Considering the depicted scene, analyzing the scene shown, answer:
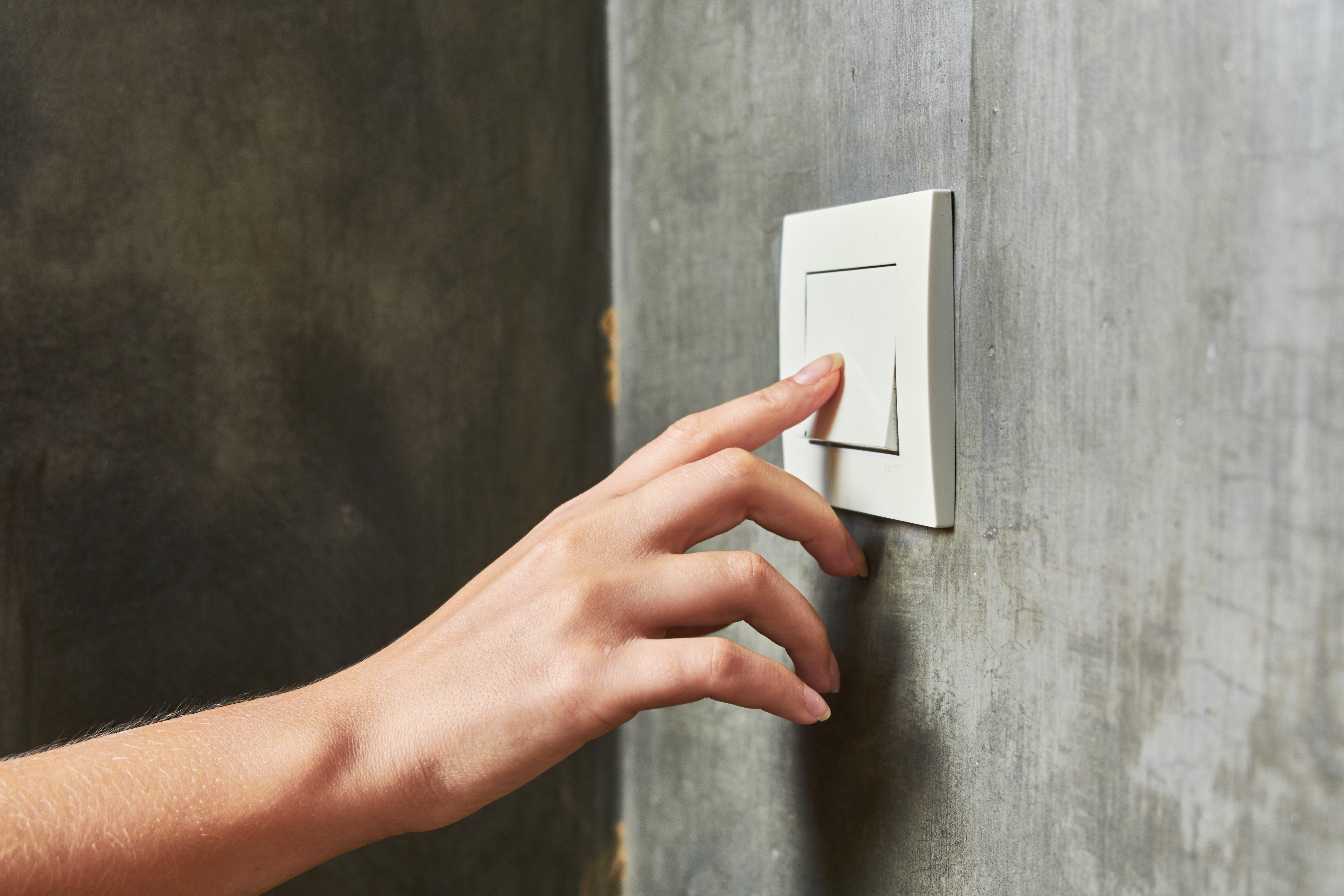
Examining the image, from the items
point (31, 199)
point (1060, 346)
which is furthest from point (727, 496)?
point (31, 199)

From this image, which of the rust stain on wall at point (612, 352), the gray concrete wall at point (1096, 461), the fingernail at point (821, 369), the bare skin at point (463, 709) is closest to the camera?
the gray concrete wall at point (1096, 461)

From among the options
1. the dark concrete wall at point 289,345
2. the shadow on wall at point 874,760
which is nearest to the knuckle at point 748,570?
the shadow on wall at point 874,760

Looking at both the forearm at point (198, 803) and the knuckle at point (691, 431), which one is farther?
the knuckle at point (691, 431)

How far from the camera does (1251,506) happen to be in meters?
0.34

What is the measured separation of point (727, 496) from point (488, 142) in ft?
1.61

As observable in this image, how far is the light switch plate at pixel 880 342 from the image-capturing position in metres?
0.48

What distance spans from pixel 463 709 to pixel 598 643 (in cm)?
9

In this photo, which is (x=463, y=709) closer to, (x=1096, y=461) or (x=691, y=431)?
(x=691, y=431)

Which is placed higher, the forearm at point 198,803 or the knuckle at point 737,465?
the knuckle at point 737,465

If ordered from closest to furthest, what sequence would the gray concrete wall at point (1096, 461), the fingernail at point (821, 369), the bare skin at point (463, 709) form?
the gray concrete wall at point (1096, 461), the bare skin at point (463, 709), the fingernail at point (821, 369)

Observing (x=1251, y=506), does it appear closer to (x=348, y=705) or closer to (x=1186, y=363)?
(x=1186, y=363)

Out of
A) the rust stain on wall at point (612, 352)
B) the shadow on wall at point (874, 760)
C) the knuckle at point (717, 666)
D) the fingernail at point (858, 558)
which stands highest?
the rust stain on wall at point (612, 352)

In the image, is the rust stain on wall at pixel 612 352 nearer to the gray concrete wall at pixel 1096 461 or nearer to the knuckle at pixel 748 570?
the gray concrete wall at pixel 1096 461

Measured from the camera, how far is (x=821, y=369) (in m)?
0.54
